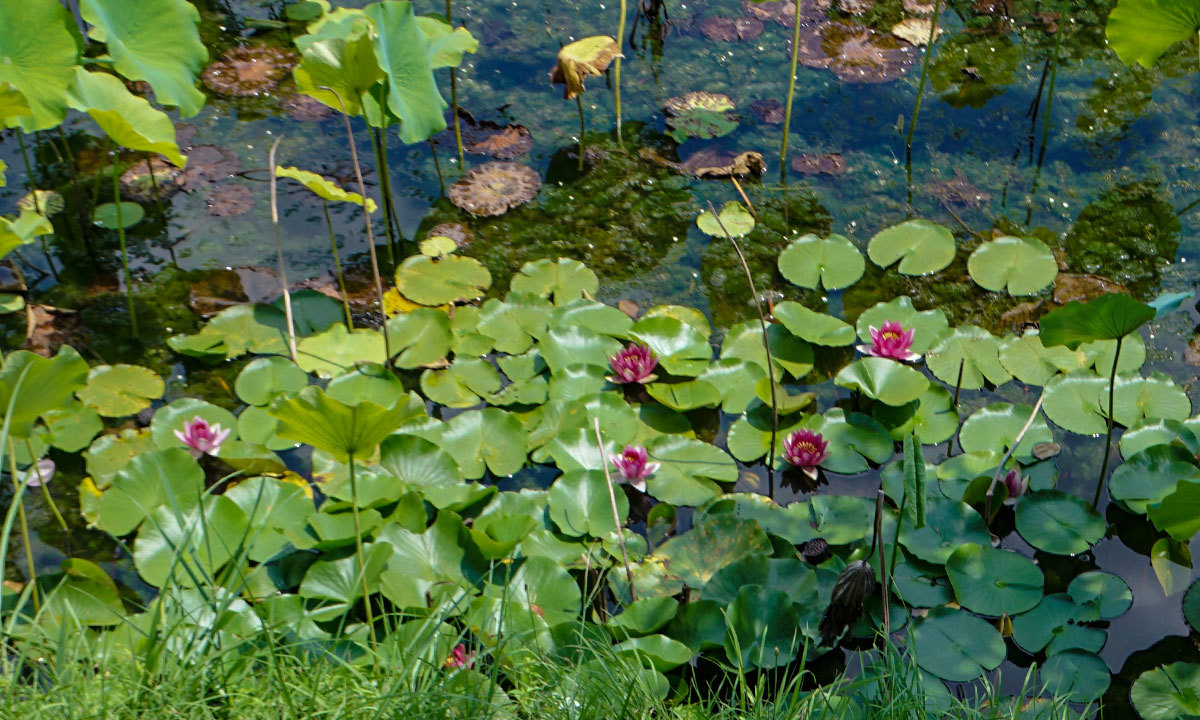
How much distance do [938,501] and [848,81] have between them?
6.87 feet

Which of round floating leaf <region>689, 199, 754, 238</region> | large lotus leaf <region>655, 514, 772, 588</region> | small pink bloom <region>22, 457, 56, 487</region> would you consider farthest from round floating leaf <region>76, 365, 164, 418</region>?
round floating leaf <region>689, 199, 754, 238</region>

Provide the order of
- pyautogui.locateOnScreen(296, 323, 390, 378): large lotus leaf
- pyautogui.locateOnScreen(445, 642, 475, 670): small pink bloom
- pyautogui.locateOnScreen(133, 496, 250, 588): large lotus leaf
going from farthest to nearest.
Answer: pyautogui.locateOnScreen(296, 323, 390, 378): large lotus leaf, pyautogui.locateOnScreen(133, 496, 250, 588): large lotus leaf, pyautogui.locateOnScreen(445, 642, 475, 670): small pink bloom

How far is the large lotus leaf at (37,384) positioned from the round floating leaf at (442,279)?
114 centimetres

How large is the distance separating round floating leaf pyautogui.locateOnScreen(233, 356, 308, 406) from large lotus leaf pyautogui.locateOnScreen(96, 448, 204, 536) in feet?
1.22

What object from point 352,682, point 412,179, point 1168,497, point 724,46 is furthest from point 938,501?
point 724,46

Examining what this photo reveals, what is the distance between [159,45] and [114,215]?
0.74m

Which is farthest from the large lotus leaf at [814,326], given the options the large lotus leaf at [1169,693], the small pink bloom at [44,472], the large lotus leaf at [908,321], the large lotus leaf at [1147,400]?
the small pink bloom at [44,472]

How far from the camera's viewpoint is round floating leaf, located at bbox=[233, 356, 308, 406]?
2.75m

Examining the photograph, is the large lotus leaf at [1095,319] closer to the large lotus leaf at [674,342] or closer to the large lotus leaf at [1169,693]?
the large lotus leaf at [1169,693]

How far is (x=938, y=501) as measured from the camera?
2469mm

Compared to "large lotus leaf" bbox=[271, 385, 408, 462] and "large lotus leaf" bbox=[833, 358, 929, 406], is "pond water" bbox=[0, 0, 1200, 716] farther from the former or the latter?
"large lotus leaf" bbox=[271, 385, 408, 462]

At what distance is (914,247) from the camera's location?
3258 millimetres

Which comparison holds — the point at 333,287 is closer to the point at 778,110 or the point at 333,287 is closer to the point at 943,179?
the point at 778,110

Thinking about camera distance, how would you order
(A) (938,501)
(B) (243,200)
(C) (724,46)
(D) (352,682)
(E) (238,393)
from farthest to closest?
1. (C) (724,46)
2. (B) (243,200)
3. (E) (238,393)
4. (A) (938,501)
5. (D) (352,682)
